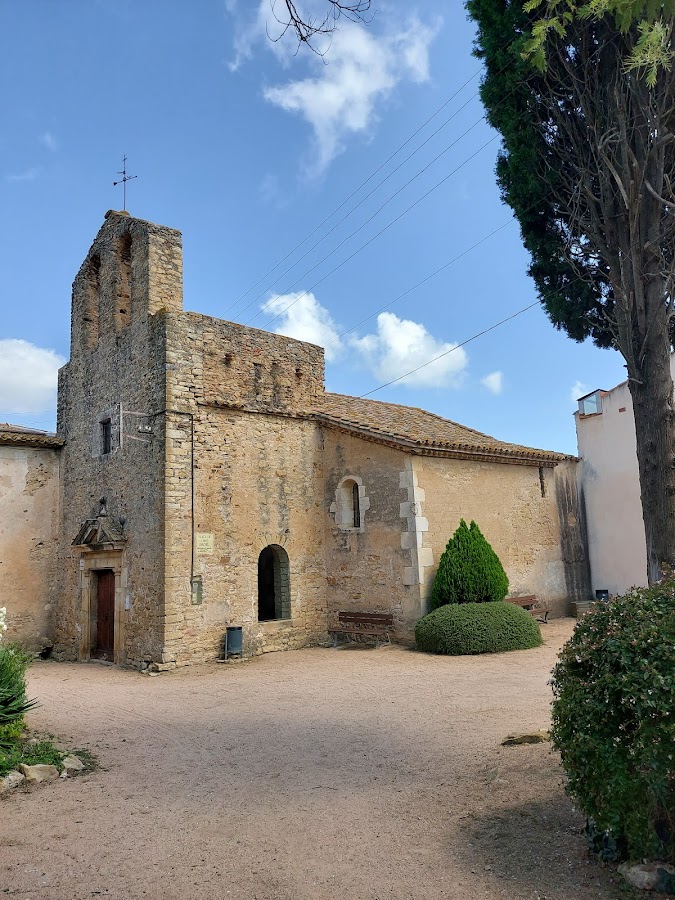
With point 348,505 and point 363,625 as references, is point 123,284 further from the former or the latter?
point 363,625

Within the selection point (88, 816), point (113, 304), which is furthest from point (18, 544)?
point (88, 816)

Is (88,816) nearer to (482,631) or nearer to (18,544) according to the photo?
(482,631)

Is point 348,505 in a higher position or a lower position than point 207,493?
lower

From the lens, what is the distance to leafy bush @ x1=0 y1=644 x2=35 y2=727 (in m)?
6.50

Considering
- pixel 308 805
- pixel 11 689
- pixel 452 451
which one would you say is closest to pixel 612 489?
pixel 452 451

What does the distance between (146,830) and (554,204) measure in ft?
26.4

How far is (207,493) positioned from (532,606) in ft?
27.2

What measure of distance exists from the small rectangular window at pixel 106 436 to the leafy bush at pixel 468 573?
773 centimetres

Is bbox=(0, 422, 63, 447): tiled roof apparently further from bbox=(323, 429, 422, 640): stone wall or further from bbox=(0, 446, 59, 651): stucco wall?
bbox=(323, 429, 422, 640): stone wall

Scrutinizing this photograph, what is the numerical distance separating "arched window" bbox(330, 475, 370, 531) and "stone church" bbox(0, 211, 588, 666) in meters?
0.04

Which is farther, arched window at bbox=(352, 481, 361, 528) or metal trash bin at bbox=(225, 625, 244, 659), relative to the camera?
arched window at bbox=(352, 481, 361, 528)

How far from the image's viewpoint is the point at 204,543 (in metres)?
12.7

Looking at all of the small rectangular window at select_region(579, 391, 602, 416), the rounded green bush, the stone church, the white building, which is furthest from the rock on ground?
the small rectangular window at select_region(579, 391, 602, 416)

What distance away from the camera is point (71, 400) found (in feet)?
52.9
